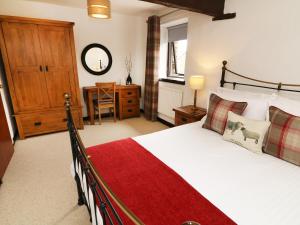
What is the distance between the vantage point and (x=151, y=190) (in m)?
1.10

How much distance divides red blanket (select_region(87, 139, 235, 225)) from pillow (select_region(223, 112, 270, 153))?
0.78m

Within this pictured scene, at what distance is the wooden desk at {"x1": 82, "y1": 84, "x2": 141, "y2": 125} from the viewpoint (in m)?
3.78

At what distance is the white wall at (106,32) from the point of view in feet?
10.6

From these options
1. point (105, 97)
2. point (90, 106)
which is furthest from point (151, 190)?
point (105, 97)

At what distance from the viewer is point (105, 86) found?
12.0 feet

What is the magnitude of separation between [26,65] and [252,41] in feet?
10.8

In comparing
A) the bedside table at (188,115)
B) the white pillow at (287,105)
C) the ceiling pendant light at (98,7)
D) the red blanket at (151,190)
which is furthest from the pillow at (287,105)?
the ceiling pendant light at (98,7)

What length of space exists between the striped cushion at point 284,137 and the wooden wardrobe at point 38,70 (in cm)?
305

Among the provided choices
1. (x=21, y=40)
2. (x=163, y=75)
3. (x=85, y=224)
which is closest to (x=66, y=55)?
(x=21, y=40)

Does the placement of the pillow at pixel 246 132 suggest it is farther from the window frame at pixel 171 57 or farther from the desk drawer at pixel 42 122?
the desk drawer at pixel 42 122

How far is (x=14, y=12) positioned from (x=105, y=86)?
1.95 metres

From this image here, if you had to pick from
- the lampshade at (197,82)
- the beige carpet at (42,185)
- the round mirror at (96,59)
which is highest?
the round mirror at (96,59)

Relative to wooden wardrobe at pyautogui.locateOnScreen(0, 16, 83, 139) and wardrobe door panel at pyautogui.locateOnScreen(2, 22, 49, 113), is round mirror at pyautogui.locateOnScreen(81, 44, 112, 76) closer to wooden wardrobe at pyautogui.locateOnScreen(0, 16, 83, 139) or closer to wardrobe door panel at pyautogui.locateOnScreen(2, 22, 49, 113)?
wooden wardrobe at pyautogui.locateOnScreen(0, 16, 83, 139)

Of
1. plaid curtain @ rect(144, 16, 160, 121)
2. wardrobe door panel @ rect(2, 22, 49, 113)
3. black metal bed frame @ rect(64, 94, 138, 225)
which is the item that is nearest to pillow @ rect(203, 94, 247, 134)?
black metal bed frame @ rect(64, 94, 138, 225)
